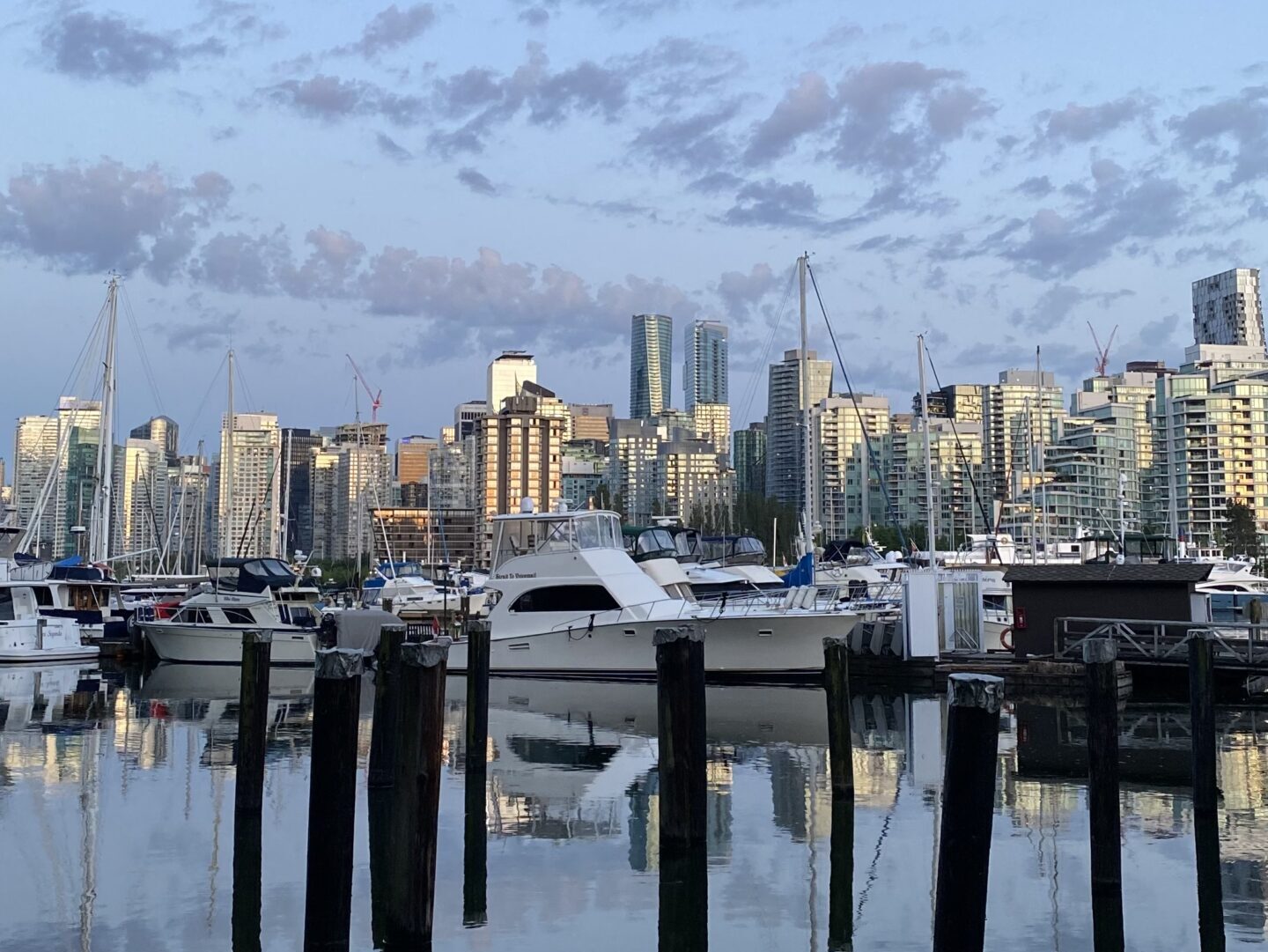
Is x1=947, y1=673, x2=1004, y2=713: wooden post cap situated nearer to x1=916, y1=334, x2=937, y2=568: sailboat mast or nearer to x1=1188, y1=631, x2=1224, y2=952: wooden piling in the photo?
x1=1188, y1=631, x2=1224, y2=952: wooden piling

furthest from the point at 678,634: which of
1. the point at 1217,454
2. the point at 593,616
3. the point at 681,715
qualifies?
the point at 1217,454

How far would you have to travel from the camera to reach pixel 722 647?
37219mm

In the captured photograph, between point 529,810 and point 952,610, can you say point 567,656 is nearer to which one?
point 952,610

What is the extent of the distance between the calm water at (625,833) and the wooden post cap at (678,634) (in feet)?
9.35

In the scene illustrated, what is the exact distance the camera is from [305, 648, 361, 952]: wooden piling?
11562mm

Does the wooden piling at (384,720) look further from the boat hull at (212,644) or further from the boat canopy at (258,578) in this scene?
the boat canopy at (258,578)

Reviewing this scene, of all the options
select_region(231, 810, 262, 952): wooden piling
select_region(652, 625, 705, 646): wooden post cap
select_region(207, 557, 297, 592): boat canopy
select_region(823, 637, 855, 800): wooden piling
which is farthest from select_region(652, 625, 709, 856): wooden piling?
select_region(207, 557, 297, 592): boat canopy

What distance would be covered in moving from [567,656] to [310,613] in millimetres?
14069

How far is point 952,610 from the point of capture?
37625 millimetres

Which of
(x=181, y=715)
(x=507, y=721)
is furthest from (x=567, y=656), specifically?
(x=181, y=715)

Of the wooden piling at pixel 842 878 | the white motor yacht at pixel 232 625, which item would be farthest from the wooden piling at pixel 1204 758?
the white motor yacht at pixel 232 625

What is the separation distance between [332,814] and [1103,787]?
26.5 ft

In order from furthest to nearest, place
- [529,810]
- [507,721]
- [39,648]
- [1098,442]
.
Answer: [1098,442]
[39,648]
[507,721]
[529,810]

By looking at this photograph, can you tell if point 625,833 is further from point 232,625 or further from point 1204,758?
point 232,625
